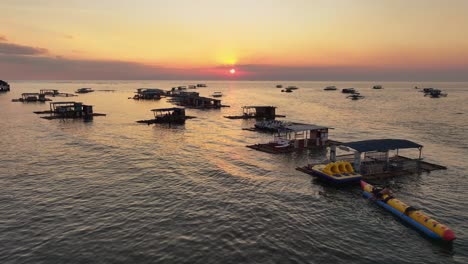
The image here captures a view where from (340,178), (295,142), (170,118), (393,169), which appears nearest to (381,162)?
(393,169)

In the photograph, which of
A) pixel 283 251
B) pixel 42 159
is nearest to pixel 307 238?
pixel 283 251

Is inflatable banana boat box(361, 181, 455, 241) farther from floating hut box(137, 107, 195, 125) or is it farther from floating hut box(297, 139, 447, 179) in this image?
floating hut box(137, 107, 195, 125)

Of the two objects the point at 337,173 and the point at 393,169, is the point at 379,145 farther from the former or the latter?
the point at 337,173

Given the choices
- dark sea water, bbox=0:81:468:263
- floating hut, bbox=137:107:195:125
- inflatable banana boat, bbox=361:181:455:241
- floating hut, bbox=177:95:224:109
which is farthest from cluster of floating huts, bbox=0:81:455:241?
floating hut, bbox=177:95:224:109

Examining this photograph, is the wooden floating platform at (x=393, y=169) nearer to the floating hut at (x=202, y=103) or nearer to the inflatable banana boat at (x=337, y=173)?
the inflatable banana boat at (x=337, y=173)

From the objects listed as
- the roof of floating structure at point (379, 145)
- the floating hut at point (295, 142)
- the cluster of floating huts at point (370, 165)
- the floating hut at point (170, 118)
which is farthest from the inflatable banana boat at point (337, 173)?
the floating hut at point (170, 118)

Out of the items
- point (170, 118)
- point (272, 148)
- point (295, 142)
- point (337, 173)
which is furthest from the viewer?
point (170, 118)
